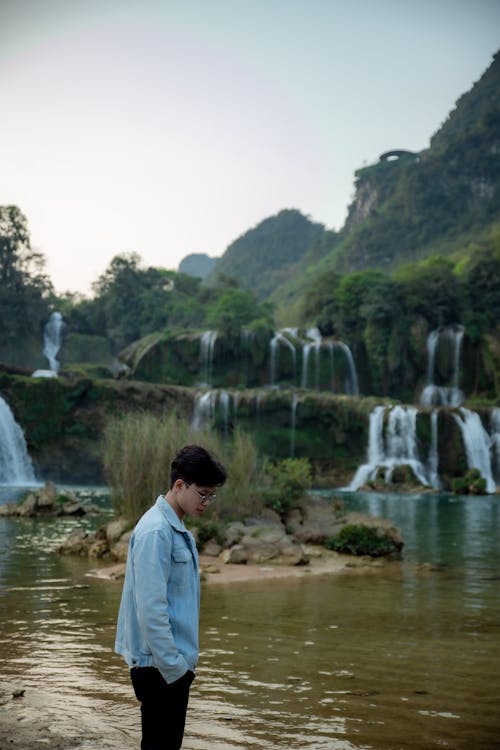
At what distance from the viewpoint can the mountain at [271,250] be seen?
11488 cm

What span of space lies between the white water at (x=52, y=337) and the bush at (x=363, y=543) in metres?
44.6

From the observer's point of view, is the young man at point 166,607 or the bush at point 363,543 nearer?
the young man at point 166,607

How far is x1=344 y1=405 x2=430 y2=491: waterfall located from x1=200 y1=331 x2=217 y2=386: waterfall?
40.1 feet

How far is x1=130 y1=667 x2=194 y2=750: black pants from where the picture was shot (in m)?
3.14

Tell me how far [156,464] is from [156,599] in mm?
10788

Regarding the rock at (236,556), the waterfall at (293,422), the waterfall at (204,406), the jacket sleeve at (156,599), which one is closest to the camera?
the jacket sleeve at (156,599)

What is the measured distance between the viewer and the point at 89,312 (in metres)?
63.5

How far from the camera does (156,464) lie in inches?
543

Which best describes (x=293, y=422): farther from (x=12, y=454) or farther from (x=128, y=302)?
(x=128, y=302)

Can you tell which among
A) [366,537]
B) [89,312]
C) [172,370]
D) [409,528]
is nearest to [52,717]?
[366,537]

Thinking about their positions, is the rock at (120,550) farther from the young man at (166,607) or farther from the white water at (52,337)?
the white water at (52,337)

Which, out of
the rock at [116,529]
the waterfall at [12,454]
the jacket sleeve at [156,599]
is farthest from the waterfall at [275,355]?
the jacket sleeve at [156,599]

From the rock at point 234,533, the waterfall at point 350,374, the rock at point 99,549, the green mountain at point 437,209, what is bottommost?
the rock at point 99,549

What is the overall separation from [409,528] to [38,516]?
927 centimetres
